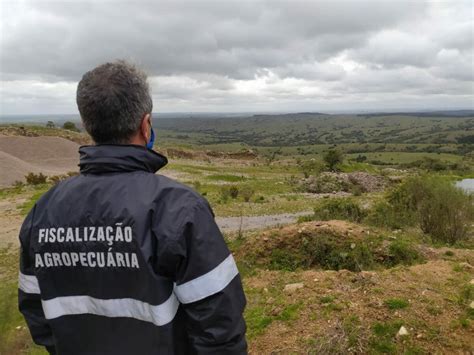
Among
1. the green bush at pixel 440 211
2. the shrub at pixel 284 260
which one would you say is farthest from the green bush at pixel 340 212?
the shrub at pixel 284 260

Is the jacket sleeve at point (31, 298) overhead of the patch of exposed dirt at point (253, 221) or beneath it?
overhead

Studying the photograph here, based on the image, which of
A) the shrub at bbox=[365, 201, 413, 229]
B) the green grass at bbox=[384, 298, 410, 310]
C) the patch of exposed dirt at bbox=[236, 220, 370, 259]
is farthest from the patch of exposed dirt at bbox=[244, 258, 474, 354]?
the shrub at bbox=[365, 201, 413, 229]

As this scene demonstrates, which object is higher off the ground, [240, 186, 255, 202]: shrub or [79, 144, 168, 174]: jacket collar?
[79, 144, 168, 174]: jacket collar

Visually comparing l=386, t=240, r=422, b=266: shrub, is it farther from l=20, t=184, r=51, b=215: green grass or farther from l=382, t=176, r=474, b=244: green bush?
l=20, t=184, r=51, b=215: green grass

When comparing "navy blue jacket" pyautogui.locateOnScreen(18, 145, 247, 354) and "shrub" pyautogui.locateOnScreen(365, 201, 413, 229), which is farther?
"shrub" pyautogui.locateOnScreen(365, 201, 413, 229)

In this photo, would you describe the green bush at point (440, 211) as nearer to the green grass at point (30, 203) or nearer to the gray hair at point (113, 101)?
the gray hair at point (113, 101)

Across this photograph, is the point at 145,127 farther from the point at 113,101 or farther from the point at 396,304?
the point at 396,304

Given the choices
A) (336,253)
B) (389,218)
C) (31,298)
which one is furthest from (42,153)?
(31,298)

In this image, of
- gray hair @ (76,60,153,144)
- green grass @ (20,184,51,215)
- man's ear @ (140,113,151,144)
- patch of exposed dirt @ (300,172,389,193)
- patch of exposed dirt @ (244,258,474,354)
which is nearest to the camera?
gray hair @ (76,60,153,144)

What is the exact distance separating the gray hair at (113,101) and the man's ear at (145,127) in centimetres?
3

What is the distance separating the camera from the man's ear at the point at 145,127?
2.05m

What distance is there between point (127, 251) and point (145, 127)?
0.65m

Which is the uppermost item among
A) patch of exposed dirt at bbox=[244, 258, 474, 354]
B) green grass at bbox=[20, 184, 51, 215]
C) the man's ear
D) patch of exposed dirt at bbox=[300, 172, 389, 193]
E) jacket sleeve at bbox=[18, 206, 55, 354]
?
the man's ear

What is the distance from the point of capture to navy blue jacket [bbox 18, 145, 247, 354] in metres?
1.83
